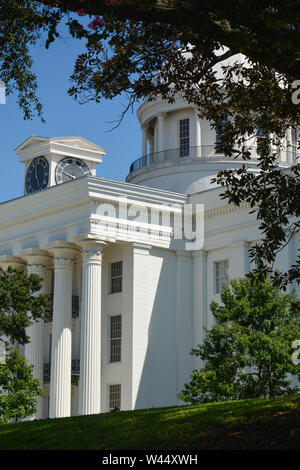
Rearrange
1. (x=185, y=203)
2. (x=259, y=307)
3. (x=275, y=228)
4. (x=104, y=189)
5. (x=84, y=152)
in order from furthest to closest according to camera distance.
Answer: (x=84, y=152) → (x=185, y=203) → (x=104, y=189) → (x=259, y=307) → (x=275, y=228)

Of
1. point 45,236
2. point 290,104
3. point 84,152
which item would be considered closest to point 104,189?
point 45,236

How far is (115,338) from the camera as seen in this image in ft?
152

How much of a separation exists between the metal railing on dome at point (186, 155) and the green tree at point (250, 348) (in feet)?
62.7

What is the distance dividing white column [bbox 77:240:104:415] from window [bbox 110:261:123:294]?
2460 millimetres

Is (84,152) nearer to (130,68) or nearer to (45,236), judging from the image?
(45,236)

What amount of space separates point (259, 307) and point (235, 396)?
3.90 meters

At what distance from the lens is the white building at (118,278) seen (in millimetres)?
44281

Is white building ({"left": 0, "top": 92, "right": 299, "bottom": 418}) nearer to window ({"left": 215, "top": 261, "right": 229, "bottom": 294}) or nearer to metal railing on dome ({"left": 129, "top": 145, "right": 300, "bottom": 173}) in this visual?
window ({"left": 215, "top": 261, "right": 229, "bottom": 294})

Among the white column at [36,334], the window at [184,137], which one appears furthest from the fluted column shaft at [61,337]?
the window at [184,137]

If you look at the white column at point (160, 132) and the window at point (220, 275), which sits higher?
the white column at point (160, 132)

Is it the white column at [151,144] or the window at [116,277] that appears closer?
the window at [116,277]

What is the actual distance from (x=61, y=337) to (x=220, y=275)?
8878mm

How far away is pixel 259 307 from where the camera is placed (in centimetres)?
3578

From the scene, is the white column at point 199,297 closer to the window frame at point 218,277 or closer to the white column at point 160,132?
the window frame at point 218,277
